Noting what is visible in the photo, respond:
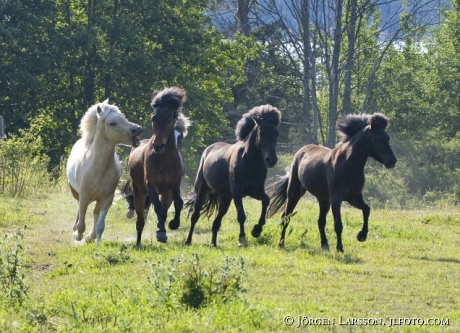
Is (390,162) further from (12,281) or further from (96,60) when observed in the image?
(96,60)

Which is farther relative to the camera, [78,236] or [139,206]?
[78,236]

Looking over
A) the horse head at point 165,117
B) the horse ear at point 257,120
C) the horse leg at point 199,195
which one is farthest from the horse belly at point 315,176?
the horse head at point 165,117

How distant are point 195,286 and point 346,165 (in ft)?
16.6

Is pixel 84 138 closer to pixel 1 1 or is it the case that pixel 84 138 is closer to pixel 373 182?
pixel 1 1

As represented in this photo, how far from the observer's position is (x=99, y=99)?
39.1m

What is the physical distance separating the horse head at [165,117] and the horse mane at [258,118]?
105cm

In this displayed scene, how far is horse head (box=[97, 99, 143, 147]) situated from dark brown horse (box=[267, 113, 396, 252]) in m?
2.55

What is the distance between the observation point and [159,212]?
1245cm

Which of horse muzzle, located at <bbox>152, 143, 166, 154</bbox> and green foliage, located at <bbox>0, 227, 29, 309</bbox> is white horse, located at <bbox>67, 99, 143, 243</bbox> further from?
green foliage, located at <bbox>0, 227, 29, 309</bbox>

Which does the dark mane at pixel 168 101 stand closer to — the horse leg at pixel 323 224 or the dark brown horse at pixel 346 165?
the dark brown horse at pixel 346 165

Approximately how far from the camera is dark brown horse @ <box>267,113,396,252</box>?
12.4 meters

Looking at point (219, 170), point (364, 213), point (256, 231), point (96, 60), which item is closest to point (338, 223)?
point (364, 213)

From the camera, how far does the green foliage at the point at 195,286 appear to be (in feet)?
26.2

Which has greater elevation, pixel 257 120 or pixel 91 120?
pixel 257 120
